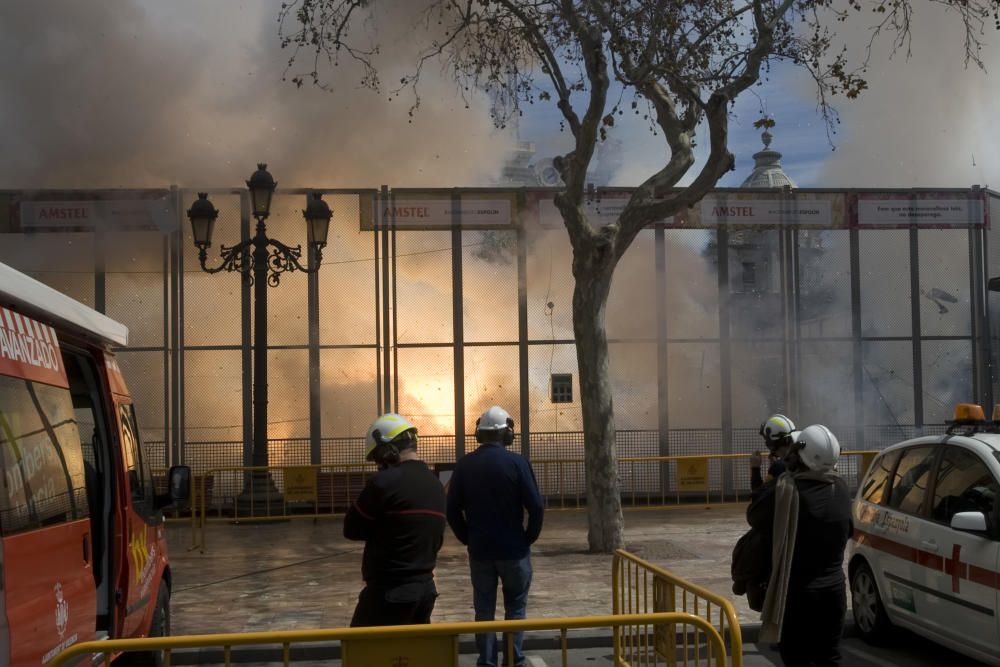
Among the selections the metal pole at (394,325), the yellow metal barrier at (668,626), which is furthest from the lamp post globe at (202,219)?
the yellow metal barrier at (668,626)

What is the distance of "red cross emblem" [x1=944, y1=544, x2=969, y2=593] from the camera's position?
6039 millimetres

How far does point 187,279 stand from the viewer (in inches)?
640

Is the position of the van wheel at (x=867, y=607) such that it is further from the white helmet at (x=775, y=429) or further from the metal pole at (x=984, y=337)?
the metal pole at (x=984, y=337)

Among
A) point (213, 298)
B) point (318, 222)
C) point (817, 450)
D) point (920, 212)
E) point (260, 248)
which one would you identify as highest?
point (920, 212)

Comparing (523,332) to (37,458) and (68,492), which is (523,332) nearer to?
(68,492)

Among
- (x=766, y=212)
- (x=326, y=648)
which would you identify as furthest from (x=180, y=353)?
(x=326, y=648)

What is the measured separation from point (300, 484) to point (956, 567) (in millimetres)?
10130

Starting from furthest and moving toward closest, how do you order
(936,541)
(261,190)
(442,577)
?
1. (261,190)
2. (442,577)
3. (936,541)

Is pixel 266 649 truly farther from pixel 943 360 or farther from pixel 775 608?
pixel 943 360

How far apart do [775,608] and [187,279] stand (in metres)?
13.3

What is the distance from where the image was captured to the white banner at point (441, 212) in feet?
54.1

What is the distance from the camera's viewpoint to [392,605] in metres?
4.81

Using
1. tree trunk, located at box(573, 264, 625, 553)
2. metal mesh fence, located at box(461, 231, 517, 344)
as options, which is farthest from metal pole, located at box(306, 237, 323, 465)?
tree trunk, located at box(573, 264, 625, 553)

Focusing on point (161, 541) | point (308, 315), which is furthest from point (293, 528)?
point (161, 541)
